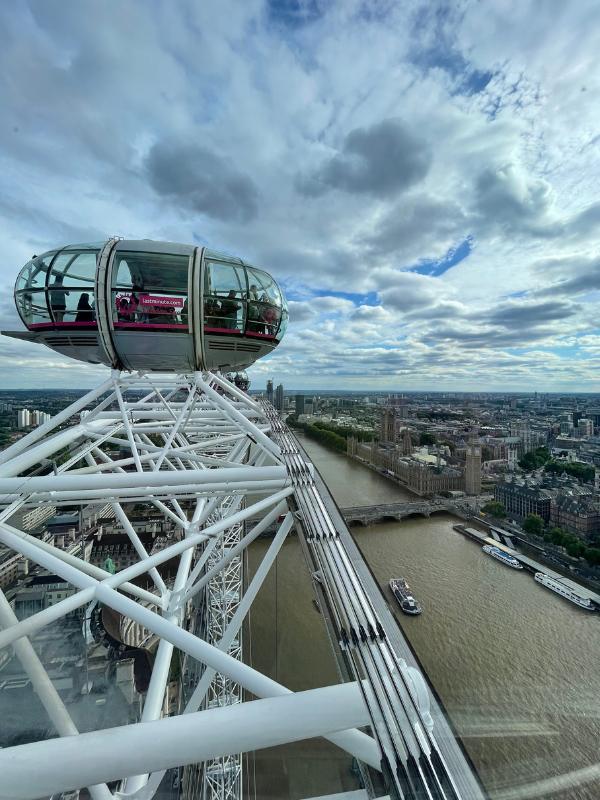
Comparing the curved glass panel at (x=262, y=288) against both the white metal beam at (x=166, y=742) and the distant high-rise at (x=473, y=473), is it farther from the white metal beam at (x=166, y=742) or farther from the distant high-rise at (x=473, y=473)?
the distant high-rise at (x=473, y=473)

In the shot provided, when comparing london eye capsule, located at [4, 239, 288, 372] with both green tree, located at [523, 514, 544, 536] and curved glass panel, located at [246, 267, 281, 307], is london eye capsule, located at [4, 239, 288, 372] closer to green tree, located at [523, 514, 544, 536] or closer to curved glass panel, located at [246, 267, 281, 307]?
curved glass panel, located at [246, 267, 281, 307]

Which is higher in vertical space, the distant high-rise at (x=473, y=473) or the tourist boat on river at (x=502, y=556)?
the distant high-rise at (x=473, y=473)

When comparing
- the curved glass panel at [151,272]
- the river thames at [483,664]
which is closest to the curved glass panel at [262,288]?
the curved glass panel at [151,272]

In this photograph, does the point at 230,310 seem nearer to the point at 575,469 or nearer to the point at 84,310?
the point at 84,310

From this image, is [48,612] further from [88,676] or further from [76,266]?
[88,676]

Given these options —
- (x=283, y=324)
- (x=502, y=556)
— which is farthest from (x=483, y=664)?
(x=283, y=324)

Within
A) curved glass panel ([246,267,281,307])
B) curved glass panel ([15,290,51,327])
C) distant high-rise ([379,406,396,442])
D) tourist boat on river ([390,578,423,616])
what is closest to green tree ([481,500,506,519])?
tourist boat on river ([390,578,423,616])
